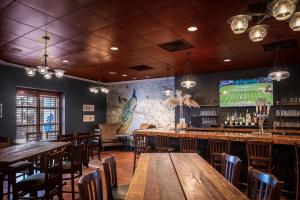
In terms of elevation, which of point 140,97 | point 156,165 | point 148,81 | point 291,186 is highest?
point 148,81

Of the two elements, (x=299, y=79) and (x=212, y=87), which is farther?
(x=212, y=87)

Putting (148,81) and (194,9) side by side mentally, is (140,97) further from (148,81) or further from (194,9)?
(194,9)

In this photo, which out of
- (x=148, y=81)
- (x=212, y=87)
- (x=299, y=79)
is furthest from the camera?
(x=148, y=81)

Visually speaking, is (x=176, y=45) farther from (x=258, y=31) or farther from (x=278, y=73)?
(x=258, y=31)

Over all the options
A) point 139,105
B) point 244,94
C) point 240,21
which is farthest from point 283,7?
point 139,105

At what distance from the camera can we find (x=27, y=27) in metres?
3.64

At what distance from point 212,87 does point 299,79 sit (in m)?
2.59

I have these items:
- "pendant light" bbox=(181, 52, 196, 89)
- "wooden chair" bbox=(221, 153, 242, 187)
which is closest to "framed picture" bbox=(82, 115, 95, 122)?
"pendant light" bbox=(181, 52, 196, 89)

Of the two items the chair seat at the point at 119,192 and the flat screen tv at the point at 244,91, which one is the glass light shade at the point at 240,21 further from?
the flat screen tv at the point at 244,91

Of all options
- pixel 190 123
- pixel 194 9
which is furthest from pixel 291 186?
pixel 190 123

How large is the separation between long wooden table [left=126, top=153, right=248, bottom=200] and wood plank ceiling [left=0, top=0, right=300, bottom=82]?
210cm

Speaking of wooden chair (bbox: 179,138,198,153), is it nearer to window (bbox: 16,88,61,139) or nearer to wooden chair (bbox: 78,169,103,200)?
wooden chair (bbox: 78,169,103,200)

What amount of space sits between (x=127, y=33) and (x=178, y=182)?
9.68ft

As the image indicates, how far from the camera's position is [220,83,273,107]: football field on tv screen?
22.0ft
